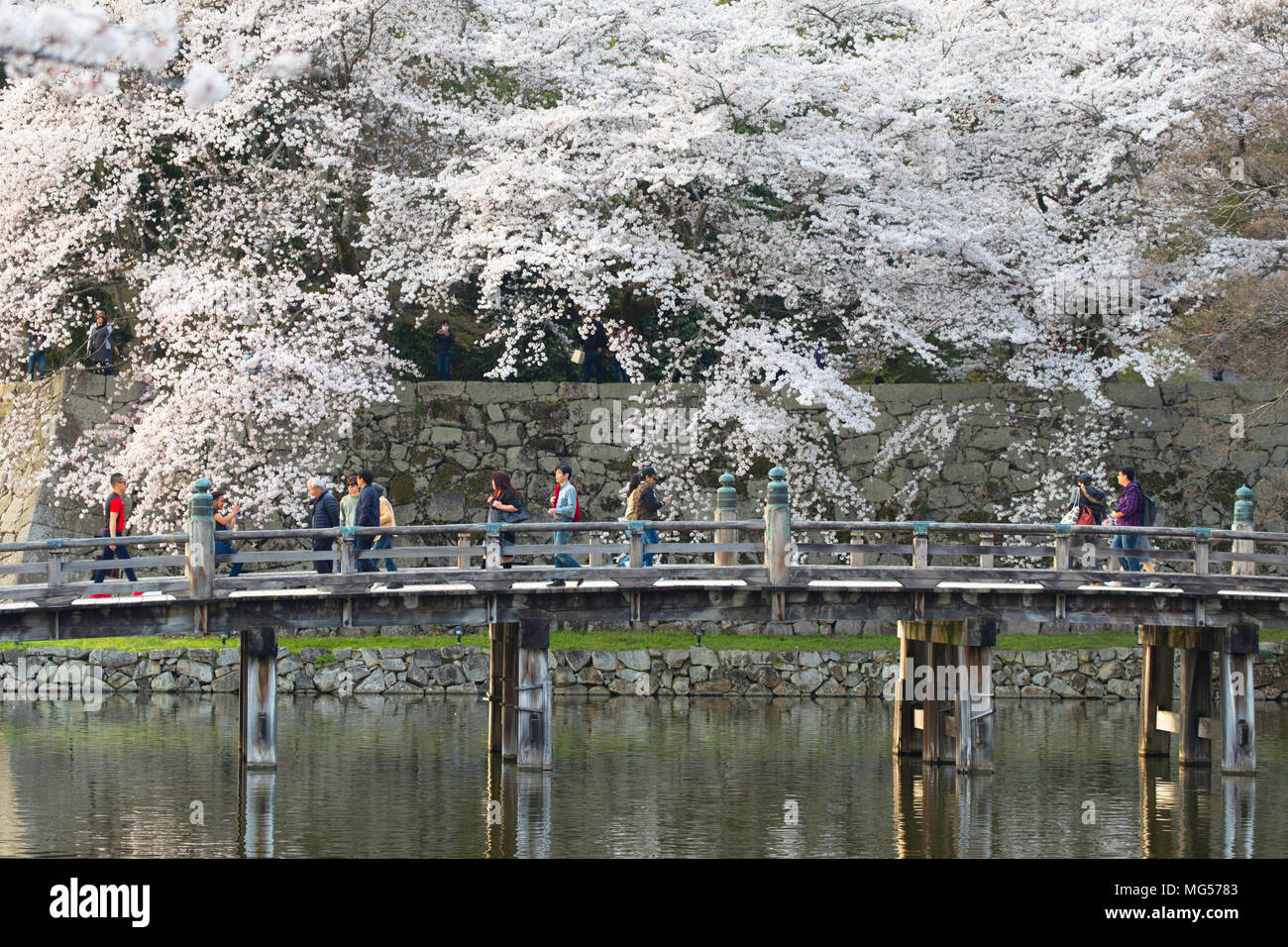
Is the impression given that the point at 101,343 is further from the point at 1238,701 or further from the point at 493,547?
the point at 1238,701

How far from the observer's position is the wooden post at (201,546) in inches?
792

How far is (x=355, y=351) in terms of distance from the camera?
30234mm

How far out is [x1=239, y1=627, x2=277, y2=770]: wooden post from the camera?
2147cm

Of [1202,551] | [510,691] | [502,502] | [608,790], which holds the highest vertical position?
[502,502]

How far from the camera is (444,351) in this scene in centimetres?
3166

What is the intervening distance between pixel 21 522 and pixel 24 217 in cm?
542

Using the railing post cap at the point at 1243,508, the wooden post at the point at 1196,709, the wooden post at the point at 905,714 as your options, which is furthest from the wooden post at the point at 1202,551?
the wooden post at the point at 905,714

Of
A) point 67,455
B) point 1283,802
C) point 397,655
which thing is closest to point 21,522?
point 67,455

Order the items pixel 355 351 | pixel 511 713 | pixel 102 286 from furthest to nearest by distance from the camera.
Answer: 1. pixel 102 286
2. pixel 355 351
3. pixel 511 713

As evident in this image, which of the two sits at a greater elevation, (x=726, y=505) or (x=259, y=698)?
(x=726, y=505)

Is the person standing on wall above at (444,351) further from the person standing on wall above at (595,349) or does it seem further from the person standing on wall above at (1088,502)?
the person standing on wall above at (1088,502)

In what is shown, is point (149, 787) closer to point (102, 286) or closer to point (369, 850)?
point (369, 850)

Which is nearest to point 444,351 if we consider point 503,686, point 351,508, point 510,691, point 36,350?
point 36,350

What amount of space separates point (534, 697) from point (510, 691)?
1.07 m
